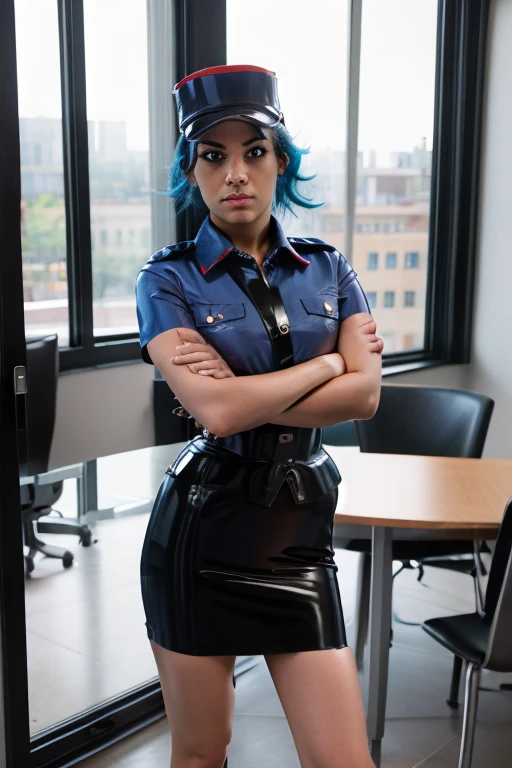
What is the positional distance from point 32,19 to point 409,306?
10.3 feet

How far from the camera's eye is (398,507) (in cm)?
235

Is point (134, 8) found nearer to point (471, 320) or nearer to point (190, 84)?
point (190, 84)

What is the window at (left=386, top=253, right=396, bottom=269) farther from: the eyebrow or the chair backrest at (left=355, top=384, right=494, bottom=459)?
the eyebrow

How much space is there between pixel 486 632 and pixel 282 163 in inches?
50.8

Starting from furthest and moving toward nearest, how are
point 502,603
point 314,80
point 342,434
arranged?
point 314,80 → point 342,434 → point 502,603

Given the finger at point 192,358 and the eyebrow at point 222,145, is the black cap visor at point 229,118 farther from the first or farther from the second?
the finger at point 192,358

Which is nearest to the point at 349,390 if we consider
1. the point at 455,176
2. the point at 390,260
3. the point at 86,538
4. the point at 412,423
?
the point at 86,538

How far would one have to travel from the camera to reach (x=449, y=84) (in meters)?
4.81

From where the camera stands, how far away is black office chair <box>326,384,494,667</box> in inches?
118

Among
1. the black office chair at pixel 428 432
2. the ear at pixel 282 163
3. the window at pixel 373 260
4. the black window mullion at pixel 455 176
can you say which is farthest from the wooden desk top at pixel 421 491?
the black window mullion at pixel 455 176

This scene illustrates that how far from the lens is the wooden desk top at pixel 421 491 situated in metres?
2.25

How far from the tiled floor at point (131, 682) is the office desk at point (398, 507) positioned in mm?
269

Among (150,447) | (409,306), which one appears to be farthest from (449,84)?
(150,447)

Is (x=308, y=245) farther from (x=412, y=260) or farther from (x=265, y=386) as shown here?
(x=412, y=260)
